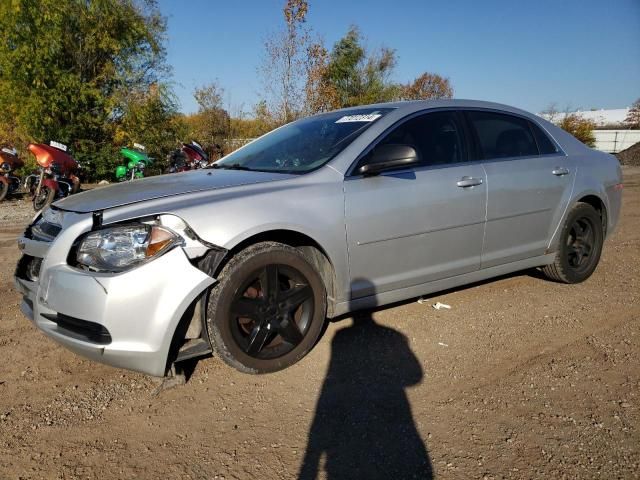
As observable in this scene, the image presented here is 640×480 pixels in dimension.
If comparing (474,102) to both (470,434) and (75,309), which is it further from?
(75,309)

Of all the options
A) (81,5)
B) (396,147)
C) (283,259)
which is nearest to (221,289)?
(283,259)

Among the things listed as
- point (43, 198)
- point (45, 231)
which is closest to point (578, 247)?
point (45, 231)

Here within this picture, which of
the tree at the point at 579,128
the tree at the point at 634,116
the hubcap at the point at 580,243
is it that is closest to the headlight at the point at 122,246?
the hubcap at the point at 580,243

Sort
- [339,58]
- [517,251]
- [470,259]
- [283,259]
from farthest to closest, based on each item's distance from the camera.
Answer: [339,58], [517,251], [470,259], [283,259]

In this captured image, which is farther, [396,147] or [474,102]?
[474,102]

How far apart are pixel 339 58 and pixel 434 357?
23.8 metres

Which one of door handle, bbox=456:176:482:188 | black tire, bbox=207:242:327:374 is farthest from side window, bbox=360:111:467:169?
black tire, bbox=207:242:327:374

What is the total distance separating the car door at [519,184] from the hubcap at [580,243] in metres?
0.40

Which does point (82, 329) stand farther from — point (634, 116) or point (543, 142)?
point (634, 116)

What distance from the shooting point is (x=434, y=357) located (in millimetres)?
3178

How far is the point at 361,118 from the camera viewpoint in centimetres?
369

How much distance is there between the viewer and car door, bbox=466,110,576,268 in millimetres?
3816

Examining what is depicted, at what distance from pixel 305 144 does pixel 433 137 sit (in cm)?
96

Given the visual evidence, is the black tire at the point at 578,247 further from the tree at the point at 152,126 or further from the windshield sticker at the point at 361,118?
the tree at the point at 152,126
